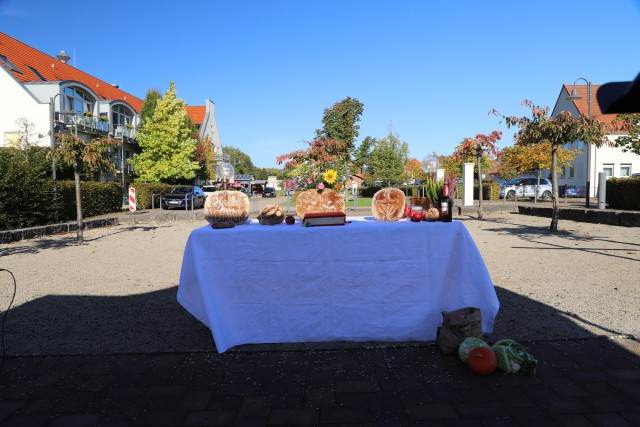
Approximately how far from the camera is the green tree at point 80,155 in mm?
12352

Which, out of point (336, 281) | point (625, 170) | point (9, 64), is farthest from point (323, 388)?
point (625, 170)

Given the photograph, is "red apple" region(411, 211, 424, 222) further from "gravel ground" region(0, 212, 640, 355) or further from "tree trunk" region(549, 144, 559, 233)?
"tree trunk" region(549, 144, 559, 233)

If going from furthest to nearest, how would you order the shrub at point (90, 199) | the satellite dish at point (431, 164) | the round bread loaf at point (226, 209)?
the shrub at point (90, 199)
the satellite dish at point (431, 164)
the round bread loaf at point (226, 209)

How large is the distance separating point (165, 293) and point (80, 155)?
27.8 ft

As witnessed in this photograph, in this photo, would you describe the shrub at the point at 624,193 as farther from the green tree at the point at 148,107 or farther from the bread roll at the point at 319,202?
the green tree at the point at 148,107

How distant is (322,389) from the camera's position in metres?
3.01

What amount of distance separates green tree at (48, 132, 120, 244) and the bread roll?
10195 millimetres

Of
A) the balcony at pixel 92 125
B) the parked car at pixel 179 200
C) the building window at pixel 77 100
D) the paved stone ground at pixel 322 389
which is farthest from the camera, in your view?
the building window at pixel 77 100

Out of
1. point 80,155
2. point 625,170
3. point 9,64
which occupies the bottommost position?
point 80,155

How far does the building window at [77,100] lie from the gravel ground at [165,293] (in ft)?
85.5

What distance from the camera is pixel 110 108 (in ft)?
129

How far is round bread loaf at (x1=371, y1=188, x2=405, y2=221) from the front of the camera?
14.3 ft

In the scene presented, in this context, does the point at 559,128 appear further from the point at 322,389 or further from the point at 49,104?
the point at 49,104

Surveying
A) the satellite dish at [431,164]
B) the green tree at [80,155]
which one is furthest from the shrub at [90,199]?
the satellite dish at [431,164]
